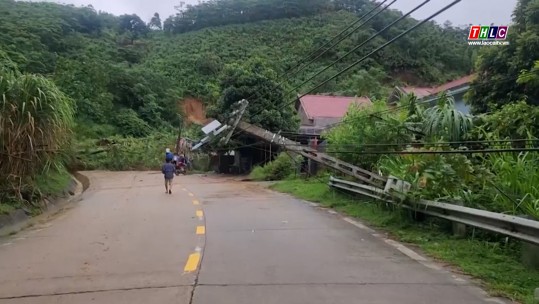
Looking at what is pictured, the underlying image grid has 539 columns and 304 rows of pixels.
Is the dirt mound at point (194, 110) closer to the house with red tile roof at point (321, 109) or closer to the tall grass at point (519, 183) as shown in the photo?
the house with red tile roof at point (321, 109)

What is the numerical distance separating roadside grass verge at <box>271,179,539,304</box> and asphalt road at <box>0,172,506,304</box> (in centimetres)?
32

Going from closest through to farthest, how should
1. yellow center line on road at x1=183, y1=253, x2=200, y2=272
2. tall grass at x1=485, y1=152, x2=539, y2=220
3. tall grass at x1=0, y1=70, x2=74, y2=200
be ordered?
yellow center line on road at x1=183, y1=253, x2=200, y2=272 → tall grass at x1=485, y1=152, x2=539, y2=220 → tall grass at x1=0, y1=70, x2=74, y2=200

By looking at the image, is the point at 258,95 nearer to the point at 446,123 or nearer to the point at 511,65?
the point at 511,65

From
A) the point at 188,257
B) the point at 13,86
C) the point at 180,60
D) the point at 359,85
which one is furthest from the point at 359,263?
the point at 180,60

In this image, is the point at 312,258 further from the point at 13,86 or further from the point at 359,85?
the point at 359,85

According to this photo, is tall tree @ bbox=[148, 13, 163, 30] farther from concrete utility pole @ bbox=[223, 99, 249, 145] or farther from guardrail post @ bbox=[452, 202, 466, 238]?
guardrail post @ bbox=[452, 202, 466, 238]

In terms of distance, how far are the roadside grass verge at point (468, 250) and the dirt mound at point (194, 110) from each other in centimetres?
5679

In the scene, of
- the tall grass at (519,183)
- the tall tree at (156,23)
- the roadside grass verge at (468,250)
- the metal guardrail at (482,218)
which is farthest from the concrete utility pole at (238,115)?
the tall tree at (156,23)

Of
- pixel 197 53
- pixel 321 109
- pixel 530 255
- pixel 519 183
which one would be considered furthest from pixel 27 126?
pixel 197 53

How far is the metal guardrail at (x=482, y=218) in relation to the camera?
6301 millimetres

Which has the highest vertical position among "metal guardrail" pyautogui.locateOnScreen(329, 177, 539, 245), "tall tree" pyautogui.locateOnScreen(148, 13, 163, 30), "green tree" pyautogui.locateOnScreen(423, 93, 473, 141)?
"tall tree" pyautogui.locateOnScreen(148, 13, 163, 30)

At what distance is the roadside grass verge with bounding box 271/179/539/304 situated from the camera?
18.9ft

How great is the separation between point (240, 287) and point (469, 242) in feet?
13.2

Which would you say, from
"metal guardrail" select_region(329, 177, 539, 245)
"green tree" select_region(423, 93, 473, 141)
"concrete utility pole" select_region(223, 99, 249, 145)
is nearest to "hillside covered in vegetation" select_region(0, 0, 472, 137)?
"concrete utility pole" select_region(223, 99, 249, 145)
